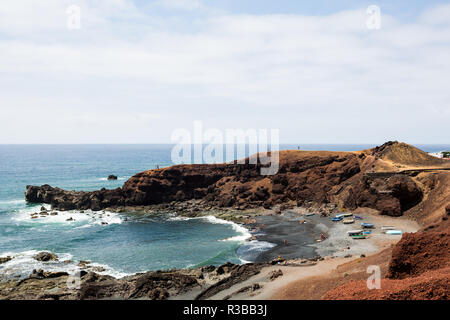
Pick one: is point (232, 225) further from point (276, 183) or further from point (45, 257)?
point (45, 257)

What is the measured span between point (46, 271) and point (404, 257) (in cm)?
3890

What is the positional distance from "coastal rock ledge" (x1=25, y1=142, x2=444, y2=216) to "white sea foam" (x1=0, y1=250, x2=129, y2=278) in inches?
1277

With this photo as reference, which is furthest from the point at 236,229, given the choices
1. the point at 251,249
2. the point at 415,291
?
the point at 415,291

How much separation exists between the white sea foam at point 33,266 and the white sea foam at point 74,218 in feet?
60.4

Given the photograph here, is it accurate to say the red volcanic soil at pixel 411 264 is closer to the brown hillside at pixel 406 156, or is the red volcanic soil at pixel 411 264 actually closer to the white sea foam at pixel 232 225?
the white sea foam at pixel 232 225

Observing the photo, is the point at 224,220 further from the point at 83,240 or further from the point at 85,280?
the point at 85,280

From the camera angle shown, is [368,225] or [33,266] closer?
[33,266]

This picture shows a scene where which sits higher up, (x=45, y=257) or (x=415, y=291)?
(x=415, y=291)

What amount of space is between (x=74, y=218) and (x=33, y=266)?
2932 cm

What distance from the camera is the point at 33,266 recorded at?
137ft

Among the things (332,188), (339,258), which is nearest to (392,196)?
(332,188)

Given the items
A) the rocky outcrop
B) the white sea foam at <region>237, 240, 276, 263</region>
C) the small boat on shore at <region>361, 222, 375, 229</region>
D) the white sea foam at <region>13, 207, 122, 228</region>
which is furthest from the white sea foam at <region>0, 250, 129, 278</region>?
the small boat on shore at <region>361, 222, 375, 229</region>
